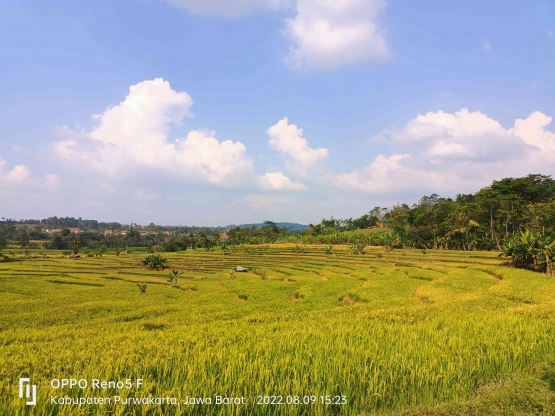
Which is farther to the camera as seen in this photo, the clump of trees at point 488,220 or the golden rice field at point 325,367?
the clump of trees at point 488,220

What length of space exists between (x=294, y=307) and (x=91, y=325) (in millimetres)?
8685

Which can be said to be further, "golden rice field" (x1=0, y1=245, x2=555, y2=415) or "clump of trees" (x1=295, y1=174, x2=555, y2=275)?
"clump of trees" (x1=295, y1=174, x2=555, y2=275)

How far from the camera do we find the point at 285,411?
4098 millimetres

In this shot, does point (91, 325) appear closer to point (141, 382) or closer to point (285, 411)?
point (141, 382)
